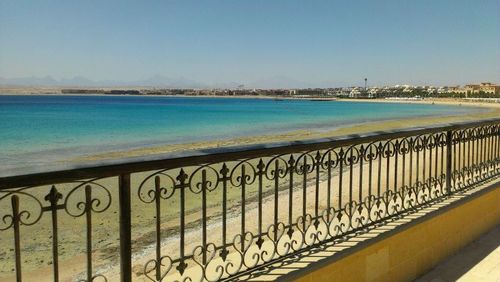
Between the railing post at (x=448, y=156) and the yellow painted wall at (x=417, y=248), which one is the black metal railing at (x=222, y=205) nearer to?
the railing post at (x=448, y=156)

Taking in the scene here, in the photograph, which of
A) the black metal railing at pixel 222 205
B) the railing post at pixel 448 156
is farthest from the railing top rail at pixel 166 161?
the railing post at pixel 448 156

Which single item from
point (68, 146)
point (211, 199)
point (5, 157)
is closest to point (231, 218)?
point (211, 199)

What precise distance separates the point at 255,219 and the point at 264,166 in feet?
17.8

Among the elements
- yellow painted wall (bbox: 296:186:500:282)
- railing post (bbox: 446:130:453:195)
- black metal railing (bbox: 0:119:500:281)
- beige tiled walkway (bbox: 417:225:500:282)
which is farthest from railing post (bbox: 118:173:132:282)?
A: railing post (bbox: 446:130:453:195)

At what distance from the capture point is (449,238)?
16.0ft

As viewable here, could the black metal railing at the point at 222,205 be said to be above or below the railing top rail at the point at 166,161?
below

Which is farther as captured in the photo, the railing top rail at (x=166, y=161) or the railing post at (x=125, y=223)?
the railing post at (x=125, y=223)

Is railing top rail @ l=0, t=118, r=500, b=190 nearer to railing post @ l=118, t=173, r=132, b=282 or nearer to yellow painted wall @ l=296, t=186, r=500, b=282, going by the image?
railing post @ l=118, t=173, r=132, b=282

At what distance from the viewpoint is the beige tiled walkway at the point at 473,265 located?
4.34 m

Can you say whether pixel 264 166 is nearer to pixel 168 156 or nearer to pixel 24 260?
pixel 168 156

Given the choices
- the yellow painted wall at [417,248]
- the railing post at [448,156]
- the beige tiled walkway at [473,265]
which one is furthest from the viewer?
the railing post at [448,156]

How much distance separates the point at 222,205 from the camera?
10.7 feet

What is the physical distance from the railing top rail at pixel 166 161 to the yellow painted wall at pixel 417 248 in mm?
915

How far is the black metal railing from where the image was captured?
8.08 ft
